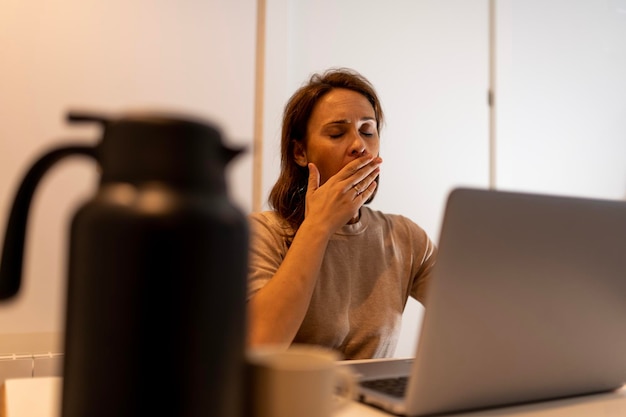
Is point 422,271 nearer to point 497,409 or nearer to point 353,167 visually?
point 353,167

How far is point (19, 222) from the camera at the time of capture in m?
0.45

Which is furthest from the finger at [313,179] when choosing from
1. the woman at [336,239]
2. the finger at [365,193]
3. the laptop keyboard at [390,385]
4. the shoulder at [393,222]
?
the laptop keyboard at [390,385]

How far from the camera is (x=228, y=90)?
2.00 meters

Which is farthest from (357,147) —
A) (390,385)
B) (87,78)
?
(87,78)

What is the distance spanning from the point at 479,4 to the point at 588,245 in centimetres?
215

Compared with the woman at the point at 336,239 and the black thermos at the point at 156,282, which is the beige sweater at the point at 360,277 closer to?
the woman at the point at 336,239

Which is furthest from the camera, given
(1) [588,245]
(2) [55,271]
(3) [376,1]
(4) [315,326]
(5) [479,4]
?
(5) [479,4]

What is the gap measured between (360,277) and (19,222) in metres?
1.00

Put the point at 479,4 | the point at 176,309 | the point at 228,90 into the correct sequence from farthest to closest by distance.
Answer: the point at 479,4 < the point at 228,90 < the point at 176,309

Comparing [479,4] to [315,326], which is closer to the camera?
[315,326]

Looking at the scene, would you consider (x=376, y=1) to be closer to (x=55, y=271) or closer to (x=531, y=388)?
(x=55, y=271)

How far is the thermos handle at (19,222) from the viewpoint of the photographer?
0.44 m

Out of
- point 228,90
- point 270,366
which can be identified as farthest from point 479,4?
point 270,366

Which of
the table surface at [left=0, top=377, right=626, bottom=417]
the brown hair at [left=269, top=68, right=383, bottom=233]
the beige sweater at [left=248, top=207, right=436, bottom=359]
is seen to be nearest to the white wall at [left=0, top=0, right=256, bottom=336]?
the brown hair at [left=269, top=68, right=383, bottom=233]
